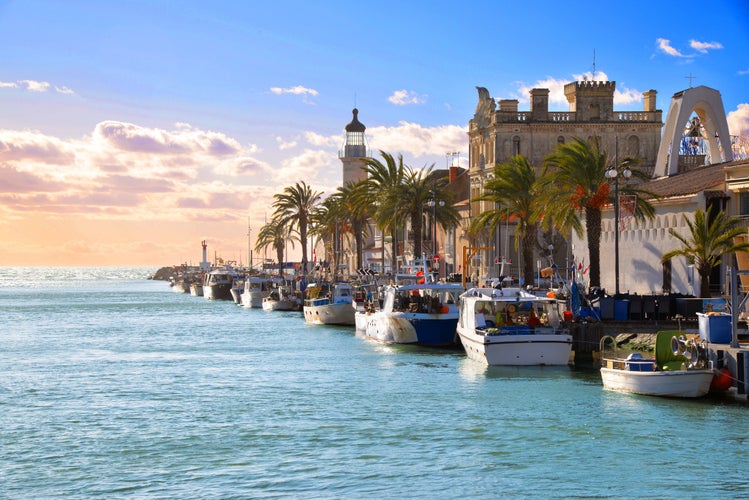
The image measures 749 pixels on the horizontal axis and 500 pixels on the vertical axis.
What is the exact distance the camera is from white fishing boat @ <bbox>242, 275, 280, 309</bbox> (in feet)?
366

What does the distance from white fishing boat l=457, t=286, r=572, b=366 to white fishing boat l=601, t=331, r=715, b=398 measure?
641 cm

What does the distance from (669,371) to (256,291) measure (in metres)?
83.8

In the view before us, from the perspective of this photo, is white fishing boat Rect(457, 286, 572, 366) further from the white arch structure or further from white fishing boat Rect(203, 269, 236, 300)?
white fishing boat Rect(203, 269, 236, 300)

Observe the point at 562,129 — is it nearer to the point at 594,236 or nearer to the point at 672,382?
the point at 594,236

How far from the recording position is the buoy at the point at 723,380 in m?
31.5

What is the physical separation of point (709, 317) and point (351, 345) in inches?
1092

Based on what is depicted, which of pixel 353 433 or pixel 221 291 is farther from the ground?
pixel 221 291

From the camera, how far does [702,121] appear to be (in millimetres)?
73625

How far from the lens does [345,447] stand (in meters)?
27.1

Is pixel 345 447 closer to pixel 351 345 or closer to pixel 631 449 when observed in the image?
pixel 631 449

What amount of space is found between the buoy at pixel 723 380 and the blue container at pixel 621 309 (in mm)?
14188

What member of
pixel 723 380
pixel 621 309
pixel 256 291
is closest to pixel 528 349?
pixel 621 309

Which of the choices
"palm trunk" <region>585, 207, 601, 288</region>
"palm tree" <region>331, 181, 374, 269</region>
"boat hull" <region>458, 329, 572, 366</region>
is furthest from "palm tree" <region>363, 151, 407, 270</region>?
"boat hull" <region>458, 329, 572, 366</region>

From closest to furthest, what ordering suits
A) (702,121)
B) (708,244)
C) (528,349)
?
(528,349) → (708,244) → (702,121)
